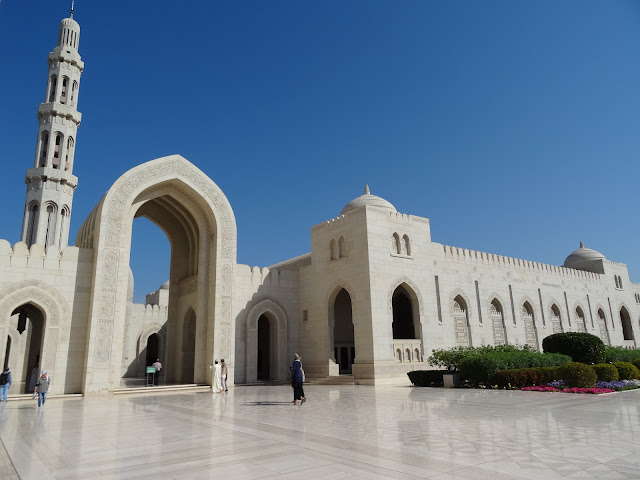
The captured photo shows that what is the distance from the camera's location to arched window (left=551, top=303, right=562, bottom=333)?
28.0 metres

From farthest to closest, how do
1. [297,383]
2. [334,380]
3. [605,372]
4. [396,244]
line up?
1. [396,244]
2. [334,380]
3. [605,372]
4. [297,383]

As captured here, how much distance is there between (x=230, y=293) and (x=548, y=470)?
50.5ft

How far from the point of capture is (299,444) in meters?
6.25

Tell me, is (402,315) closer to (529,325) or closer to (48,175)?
(529,325)

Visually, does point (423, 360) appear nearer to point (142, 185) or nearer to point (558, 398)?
point (558, 398)

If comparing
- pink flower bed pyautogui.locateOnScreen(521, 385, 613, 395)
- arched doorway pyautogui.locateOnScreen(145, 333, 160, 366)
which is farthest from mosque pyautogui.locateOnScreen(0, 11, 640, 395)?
pink flower bed pyautogui.locateOnScreen(521, 385, 613, 395)

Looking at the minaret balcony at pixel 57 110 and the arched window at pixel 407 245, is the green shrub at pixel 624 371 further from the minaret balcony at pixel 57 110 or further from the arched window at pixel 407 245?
the minaret balcony at pixel 57 110

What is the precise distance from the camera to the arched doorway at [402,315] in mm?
22859

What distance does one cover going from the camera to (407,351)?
19328 millimetres

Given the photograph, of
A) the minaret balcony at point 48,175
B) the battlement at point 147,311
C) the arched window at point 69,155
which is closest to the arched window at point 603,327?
the battlement at point 147,311

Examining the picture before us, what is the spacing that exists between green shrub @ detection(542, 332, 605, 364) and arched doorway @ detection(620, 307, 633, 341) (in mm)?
20900

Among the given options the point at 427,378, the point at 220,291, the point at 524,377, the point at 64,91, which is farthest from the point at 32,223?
the point at 524,377

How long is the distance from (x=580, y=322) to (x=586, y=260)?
6.69 meters

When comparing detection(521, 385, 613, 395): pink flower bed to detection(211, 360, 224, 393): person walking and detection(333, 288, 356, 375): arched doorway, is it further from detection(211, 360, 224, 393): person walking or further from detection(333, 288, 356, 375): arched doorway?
detection(333, 288, 356, 375): arched doorway
